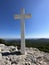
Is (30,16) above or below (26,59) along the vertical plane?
above

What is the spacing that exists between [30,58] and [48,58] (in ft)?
3.95

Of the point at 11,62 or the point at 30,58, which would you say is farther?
the point at 30,58

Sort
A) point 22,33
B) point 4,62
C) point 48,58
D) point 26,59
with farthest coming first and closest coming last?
point 22,33 < point 48,58 < point 26,59 < point 4,62

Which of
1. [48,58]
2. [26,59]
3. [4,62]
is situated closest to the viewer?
[4,62]

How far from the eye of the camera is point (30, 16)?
9.86 metres

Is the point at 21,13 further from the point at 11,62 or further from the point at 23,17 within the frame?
the point at 11,62

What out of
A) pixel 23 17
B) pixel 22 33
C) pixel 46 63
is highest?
pixel 23 17

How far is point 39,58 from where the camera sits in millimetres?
8883

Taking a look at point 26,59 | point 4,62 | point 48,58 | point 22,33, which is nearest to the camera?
point 4,62

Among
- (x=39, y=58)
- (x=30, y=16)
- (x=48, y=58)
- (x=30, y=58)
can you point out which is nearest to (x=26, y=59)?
(x=30, y=58)

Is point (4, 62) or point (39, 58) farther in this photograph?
point (39, 58)

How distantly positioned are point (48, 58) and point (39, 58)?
1.95 feet

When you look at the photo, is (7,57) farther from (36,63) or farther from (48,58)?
(48,58)

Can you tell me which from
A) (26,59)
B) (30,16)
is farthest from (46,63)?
(30,16)
